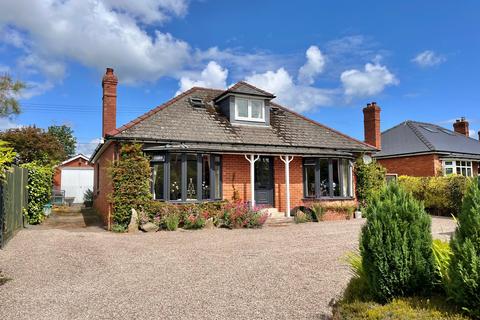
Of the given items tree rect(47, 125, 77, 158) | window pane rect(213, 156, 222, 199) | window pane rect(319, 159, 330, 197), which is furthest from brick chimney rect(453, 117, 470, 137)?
tree rect(47, 125, 77, 158)

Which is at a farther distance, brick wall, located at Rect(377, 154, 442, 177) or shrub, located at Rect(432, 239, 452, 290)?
brick wall, located at Rect(377, 154, 442, 177)

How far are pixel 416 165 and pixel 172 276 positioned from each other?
76.9 ft

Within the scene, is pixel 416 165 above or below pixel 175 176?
above

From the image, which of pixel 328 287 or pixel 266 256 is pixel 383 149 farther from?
pixel 328 287

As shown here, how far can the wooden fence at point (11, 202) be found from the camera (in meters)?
9.47

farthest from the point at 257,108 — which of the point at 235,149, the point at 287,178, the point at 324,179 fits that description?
the point at 324,179

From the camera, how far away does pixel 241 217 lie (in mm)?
14344

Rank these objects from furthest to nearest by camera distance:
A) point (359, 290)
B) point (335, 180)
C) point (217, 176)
Result: 1. point (335, 180)
2. point (217, 176)
3. point (359, 290)

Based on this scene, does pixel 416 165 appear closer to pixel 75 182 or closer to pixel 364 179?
pixel 364 179

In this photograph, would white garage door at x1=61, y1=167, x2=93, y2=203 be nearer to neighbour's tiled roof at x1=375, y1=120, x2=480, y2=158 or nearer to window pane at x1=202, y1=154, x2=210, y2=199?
window pane at x1=202, y1=154, x2=210, y2=199

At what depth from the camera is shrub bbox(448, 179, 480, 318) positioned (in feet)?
10.5

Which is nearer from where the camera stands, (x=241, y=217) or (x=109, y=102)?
(x=241, y=217)

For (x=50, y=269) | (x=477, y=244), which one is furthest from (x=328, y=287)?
(x=50, y=269)

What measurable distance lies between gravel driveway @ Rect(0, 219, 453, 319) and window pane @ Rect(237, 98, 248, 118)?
7659 millimetres
